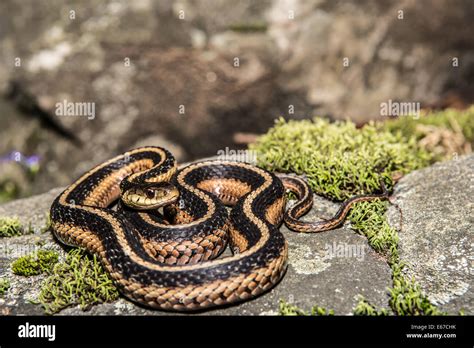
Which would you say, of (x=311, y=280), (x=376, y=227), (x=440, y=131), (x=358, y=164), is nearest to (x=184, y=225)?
(x=311, y=280)

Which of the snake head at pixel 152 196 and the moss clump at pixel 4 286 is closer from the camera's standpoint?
the moss clump at pixel 4 286

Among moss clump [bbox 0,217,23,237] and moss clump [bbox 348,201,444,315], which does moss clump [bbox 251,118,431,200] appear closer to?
moss clump [bbox 348,201,444,315]

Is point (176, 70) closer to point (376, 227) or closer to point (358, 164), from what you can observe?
point (358, 164)

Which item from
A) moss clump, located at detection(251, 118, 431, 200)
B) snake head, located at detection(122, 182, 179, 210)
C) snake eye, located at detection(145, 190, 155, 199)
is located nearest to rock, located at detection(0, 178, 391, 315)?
moss clump, located at detection(251, 118, 431, 200)

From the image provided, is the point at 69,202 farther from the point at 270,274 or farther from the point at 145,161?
the point at 270,274

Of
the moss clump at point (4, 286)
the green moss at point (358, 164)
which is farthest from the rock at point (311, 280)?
the green moss at point (358, 164)

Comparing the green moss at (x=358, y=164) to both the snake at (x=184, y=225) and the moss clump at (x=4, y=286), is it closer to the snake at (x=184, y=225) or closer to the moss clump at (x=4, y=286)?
the snake at (x=184, y=225)
